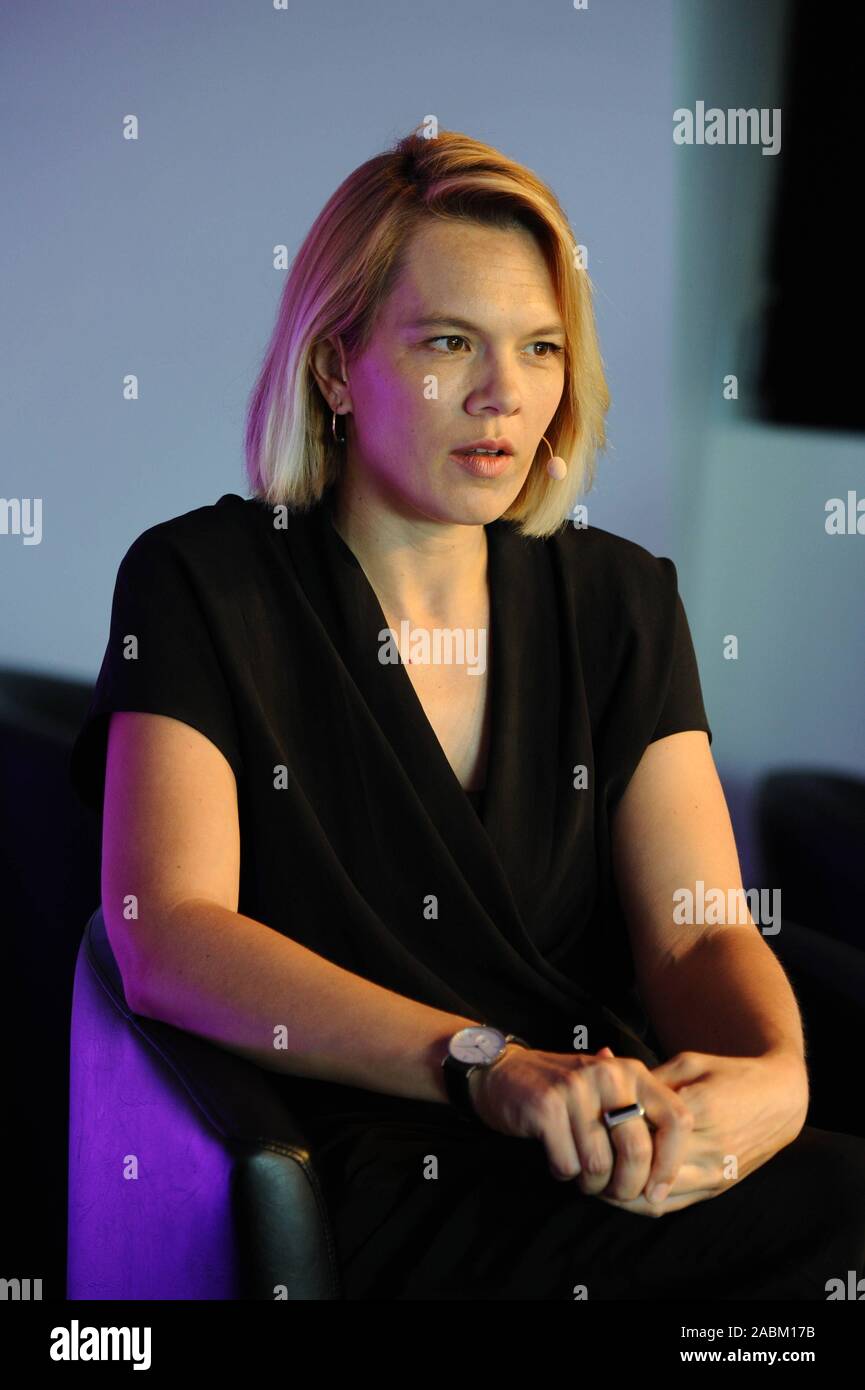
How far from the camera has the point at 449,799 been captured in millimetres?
1642

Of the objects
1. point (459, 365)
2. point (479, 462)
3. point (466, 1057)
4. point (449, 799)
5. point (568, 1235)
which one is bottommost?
point (568, 1235)

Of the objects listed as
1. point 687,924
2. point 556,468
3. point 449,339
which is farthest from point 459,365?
point 687,924

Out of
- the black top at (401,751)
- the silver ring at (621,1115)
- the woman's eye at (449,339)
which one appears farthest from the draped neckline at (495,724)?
the silver ring at (621,1115)

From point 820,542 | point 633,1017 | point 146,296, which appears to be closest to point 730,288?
point 820,542

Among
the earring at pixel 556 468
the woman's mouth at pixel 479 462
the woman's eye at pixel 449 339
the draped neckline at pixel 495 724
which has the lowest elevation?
the draped neckline at pixel 495 724

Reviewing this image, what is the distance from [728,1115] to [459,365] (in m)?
0.83

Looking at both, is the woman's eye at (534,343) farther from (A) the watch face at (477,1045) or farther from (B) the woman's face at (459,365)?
(A) the watch face at (477,1045)

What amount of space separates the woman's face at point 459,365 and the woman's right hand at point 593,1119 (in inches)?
25.5

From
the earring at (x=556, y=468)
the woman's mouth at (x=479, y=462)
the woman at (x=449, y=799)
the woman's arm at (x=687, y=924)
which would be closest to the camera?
the woman at (x=449, y=799)

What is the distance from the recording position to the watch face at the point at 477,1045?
52.7 inches

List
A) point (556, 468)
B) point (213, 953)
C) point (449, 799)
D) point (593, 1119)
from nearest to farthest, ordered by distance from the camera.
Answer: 1. point (593, 1119)
2. point (213, 953)
3. point (449, 799)
4. point (556, 468)

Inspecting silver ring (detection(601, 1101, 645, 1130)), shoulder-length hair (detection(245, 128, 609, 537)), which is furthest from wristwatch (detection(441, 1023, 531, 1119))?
shoulder-length hair (detection(245, 128, 609, 537))

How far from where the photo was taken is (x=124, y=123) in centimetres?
228

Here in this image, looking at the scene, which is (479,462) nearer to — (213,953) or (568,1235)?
(213,953)
